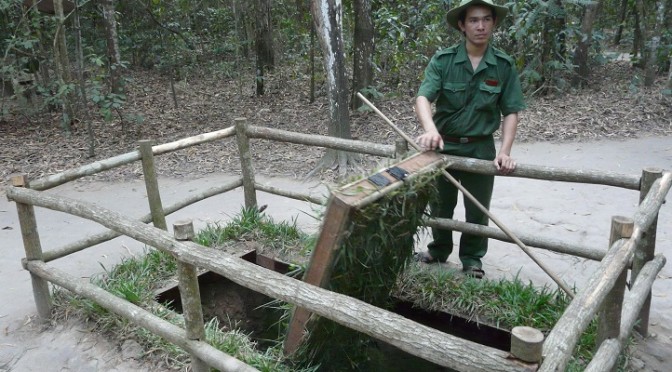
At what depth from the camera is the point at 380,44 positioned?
970 centimetres

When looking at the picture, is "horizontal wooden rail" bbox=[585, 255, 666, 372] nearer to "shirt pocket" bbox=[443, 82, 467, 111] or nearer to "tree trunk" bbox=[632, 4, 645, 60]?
"shirt pocket" bbox=[443, 82, 467, 111]

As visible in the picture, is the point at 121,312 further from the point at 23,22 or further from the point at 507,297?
the point at 23,22

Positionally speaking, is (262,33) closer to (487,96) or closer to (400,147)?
(400,147)

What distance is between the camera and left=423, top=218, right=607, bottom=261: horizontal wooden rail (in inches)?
136

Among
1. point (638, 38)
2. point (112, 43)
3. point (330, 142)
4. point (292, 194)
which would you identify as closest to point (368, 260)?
point (330, 142)

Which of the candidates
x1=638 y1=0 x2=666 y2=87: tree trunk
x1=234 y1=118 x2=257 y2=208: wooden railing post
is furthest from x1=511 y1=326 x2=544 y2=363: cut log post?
x1=638 y1=0 x2=666 y2=87: tree trunk

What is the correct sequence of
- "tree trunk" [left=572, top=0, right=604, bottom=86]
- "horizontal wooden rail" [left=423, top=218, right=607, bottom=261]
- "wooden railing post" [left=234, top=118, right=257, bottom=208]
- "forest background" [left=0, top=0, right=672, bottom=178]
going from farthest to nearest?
"tree trunk" [left=572, top=0, right=604, bottom=86] < "forest background" [left=0, top=0, right=672, bottom=178] < "wooden railing post" [left=234, top=118, right=257, bottom=208] < "horizontal wooden rail" [left=423, top=218, right=607, bottom=261]

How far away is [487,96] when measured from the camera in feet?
11.8

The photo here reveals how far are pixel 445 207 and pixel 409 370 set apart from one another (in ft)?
3.91

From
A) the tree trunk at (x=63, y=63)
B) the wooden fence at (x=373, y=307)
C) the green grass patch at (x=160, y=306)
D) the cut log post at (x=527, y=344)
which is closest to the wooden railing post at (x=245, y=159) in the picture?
the wooden fence at (x=373, y=307)

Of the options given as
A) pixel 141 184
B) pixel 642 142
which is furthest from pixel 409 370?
pixel 642 142

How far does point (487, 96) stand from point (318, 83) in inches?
290

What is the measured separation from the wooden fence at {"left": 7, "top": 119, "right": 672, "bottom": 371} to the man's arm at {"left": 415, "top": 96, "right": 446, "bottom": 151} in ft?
0.97

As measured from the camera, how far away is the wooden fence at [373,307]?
1935 mm
